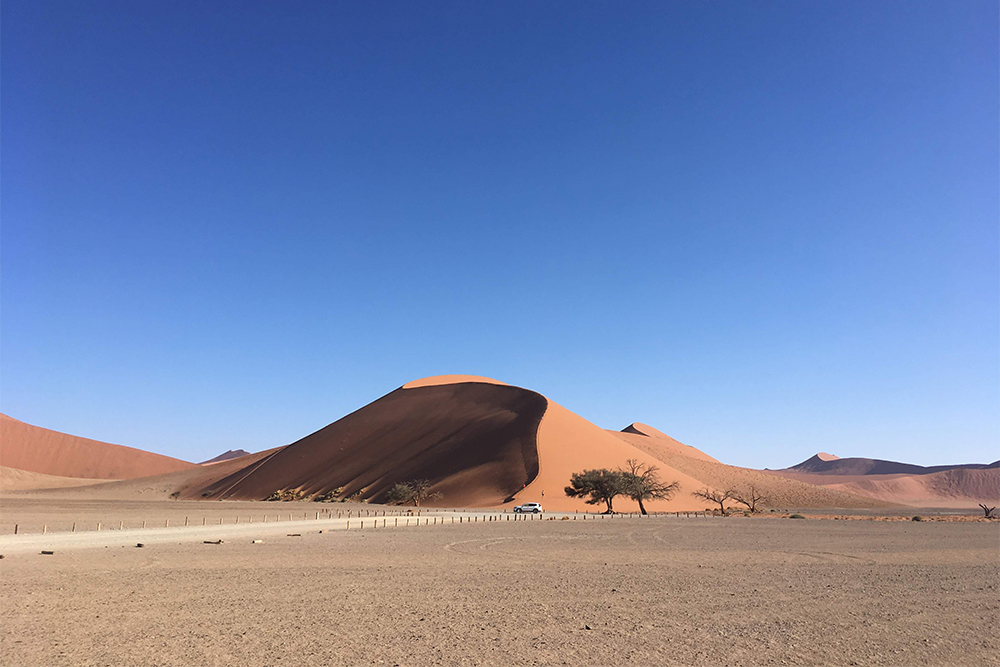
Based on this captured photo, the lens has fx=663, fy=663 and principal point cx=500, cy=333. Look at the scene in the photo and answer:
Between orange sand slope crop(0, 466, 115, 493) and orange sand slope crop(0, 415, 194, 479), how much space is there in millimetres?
19762

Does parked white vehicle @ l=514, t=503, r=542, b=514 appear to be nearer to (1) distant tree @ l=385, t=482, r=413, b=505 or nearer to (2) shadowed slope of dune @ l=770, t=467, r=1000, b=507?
(1) distant tree @ l=385, t=482, r=413, b=505

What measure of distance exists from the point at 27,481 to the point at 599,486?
131 m

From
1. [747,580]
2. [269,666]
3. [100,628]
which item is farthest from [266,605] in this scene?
[747,580]

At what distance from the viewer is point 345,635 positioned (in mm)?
11188

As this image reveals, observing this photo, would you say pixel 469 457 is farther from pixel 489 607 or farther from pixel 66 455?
pixel 66 455

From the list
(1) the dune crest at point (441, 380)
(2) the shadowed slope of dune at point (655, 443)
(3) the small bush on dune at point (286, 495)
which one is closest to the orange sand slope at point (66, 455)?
(1) the dune crest at point (441, 380)

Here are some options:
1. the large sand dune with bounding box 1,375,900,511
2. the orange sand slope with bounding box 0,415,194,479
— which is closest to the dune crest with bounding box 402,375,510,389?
the large sand dune with bounding box 1,375,900,511

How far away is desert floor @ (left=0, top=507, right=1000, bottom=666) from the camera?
1023 cm

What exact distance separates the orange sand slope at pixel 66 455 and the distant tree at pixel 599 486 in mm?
147190

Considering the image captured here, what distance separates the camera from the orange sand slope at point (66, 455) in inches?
6722

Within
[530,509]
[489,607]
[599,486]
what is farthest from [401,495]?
[489,607]

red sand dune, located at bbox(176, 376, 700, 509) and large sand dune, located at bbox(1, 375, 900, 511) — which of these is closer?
red sand dune, located at bbox(176, 376, 700, 509)

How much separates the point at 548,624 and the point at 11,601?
10994 millimetres

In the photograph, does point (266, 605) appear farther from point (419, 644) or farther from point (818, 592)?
point (818, 592)
